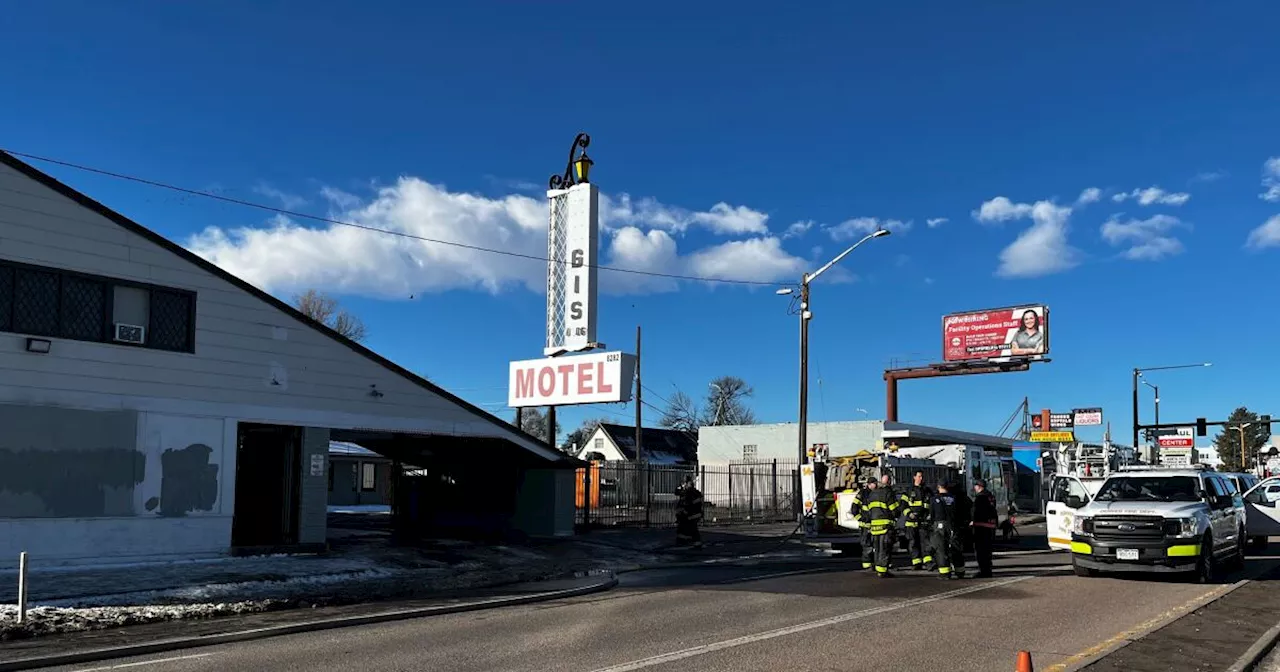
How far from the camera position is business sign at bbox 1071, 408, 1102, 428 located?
56.3m

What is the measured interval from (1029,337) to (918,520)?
150ft

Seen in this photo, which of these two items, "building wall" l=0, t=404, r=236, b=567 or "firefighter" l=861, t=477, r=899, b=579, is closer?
"building wall" l=0, t=404, r=236, b=567

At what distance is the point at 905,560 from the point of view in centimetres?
1933

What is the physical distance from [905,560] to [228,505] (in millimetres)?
12846

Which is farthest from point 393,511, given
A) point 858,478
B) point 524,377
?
point 858,478

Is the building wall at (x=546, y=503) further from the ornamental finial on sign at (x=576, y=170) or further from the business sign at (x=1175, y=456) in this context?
the business sign at (x=1175, y=456)


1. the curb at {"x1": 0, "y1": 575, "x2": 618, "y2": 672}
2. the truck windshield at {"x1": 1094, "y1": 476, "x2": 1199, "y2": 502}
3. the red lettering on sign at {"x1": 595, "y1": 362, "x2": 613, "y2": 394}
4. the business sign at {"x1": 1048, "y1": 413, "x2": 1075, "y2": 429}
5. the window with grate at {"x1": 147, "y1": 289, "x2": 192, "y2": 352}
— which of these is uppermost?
the window with grate at {"x1": 147, "y1": 289, "x2": 192, "y2": 352}

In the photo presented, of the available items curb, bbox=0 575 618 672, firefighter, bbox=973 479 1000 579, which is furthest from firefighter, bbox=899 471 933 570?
curb, bbox=0 575 618 672

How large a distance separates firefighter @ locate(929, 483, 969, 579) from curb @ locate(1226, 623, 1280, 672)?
5.15m

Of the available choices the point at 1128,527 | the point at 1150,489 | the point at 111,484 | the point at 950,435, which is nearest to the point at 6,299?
the point at 111,484

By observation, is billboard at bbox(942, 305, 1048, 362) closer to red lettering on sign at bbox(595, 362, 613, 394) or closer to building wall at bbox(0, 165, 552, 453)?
red lettering on sign at bbox(595, 362, 613, 394)

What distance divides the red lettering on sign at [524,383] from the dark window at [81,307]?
10.3 meters

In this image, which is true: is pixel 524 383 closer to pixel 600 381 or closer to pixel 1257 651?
pixel 600 381

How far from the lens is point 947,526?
15.5 m
